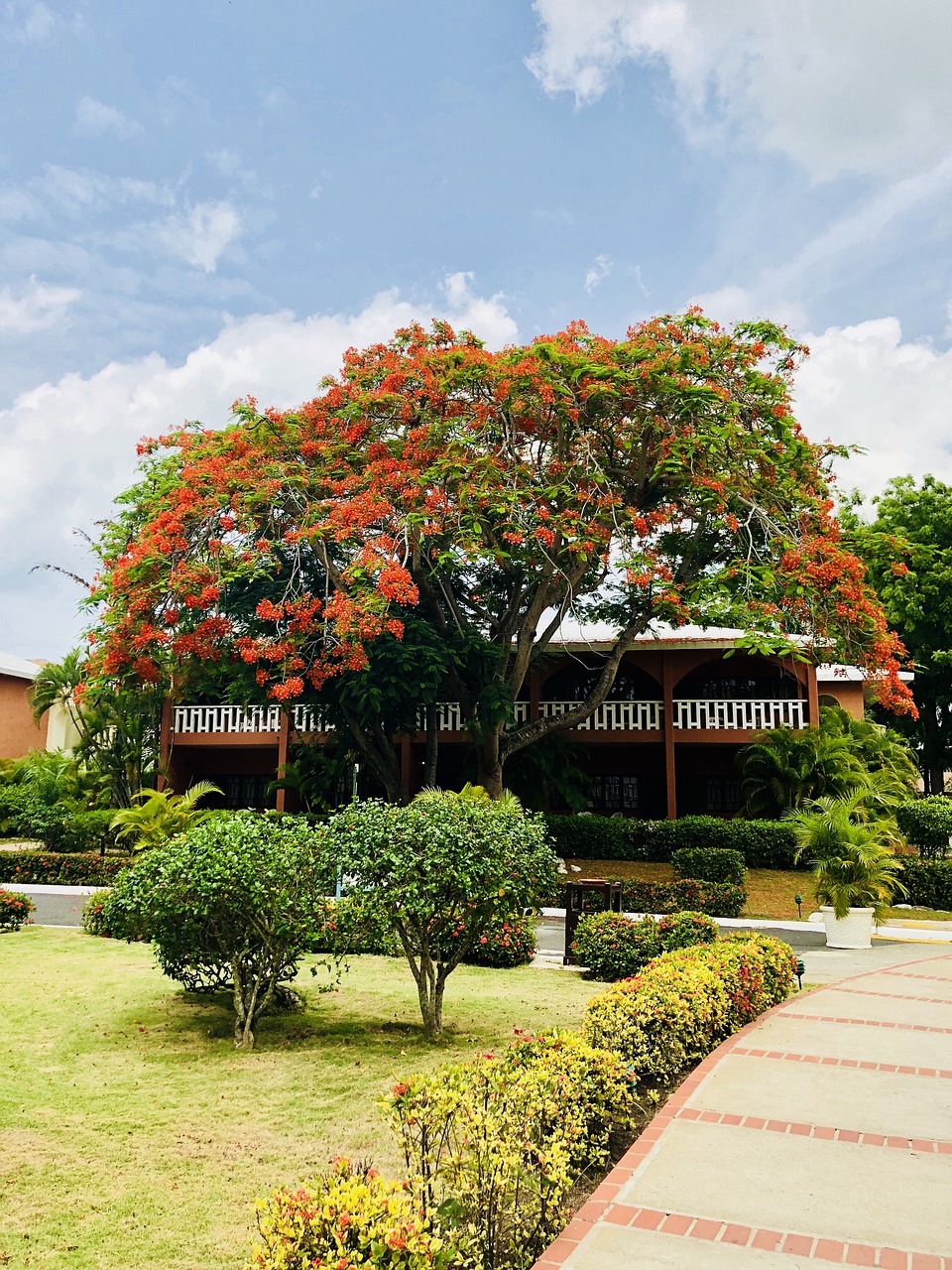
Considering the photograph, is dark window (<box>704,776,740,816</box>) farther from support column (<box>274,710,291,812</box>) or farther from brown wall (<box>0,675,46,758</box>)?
brown wall (<box>0,675,46,758</box>)

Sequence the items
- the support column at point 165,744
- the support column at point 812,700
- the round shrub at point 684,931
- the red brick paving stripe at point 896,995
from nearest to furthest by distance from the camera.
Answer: the red brick paving stripe at point 896,995 < the round shrub at point 684,931 < the support column at point 812,700 < the support column at point 165,744

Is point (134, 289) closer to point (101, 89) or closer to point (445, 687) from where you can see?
point (101, 89)

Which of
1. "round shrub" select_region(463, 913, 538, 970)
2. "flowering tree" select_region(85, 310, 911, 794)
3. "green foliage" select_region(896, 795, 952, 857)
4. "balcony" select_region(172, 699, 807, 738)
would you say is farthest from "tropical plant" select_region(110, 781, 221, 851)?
"green foliage" select_region(896, 795, 952, 857)

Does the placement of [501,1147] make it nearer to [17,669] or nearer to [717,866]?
[717,866]

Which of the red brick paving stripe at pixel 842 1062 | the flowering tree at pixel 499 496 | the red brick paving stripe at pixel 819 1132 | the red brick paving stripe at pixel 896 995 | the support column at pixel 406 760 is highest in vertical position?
the flowering tree at pixel 499 496

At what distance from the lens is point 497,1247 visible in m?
4.11

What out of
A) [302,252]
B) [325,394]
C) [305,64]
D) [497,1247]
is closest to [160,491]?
[325,394]

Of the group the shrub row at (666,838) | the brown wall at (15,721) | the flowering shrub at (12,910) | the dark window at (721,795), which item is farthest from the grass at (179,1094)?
the brown wall at (15,721)

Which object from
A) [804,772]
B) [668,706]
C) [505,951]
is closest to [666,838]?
[804,772]

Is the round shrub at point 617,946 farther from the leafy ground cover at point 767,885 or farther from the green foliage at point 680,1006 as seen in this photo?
the leafy ground cover at point 767,885

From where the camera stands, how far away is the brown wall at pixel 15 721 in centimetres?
3109

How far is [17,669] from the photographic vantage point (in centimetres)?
3091

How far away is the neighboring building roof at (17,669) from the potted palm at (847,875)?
2425 centimetres

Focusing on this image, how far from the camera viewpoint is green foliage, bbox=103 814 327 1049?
7.45m
